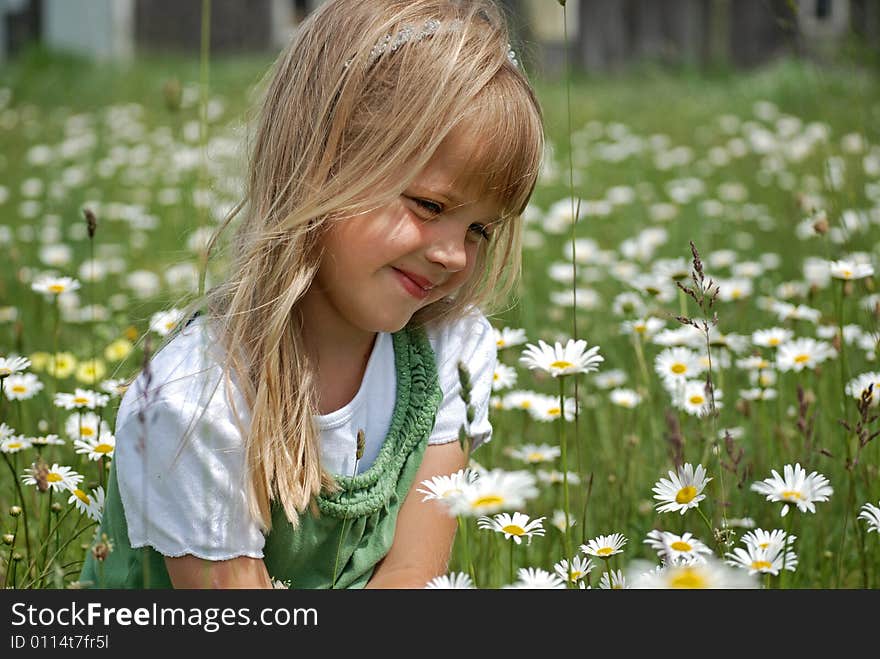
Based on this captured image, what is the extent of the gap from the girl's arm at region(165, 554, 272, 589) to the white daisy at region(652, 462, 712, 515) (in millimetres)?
446

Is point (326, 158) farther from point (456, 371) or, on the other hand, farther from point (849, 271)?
point (849, 271)

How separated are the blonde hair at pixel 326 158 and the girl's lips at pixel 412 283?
0.28 feet

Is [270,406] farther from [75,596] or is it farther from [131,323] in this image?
[131,323]

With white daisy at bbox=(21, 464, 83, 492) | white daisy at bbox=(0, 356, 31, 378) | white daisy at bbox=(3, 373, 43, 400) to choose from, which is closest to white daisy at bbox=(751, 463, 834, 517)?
white daisy at bbox=(21, 464, 83, 492)

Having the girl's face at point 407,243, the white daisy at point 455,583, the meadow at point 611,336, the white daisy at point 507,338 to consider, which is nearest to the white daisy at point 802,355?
the meadow at point 611,336

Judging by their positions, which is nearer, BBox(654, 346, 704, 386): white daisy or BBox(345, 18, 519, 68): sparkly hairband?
BBox(345, 18, 519, 68): sparkly hairband

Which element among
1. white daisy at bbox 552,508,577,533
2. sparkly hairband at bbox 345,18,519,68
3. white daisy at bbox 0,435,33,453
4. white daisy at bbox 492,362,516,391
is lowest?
white daisy at bbox 552,508,577,533

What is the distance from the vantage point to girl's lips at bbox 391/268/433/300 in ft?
4.11

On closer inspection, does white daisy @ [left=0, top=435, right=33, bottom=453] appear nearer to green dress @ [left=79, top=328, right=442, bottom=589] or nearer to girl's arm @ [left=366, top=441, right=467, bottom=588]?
green dress @ [left=79, top=328, right=442, bottom=589]

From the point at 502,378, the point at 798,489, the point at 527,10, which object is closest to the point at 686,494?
the point at 798,489

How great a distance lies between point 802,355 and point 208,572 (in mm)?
1060

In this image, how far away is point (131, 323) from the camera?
239cm

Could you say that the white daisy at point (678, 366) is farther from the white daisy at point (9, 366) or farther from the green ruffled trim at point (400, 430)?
the white daisy at point (9, 366)

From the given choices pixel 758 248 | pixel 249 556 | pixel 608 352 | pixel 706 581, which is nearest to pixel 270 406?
pixel 249 556
